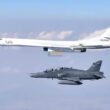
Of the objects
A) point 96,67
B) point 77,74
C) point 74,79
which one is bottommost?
point 74,79

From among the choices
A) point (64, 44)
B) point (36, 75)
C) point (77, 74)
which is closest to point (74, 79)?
point (77, 74)

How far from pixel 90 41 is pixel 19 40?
77.0 ft

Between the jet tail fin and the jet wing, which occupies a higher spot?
the jet tail fin

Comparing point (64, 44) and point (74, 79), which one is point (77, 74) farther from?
point (64, 44)

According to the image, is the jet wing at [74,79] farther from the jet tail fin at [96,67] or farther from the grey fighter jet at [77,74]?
the jet tail fin at [96,67]

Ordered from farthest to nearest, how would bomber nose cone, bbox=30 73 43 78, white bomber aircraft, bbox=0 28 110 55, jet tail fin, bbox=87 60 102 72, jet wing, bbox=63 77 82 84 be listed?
white bomber aircraft, bbox=0 28 110 55
bomber nose cone, bbox=30 73 43 78
jet tail fin, bbox=87 60 102 72
jet wing, bbox=63 77 82 84

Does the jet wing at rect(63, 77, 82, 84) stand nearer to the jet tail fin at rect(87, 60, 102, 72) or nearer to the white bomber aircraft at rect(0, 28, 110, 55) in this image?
the jet tail fin at rect(87, 60, 102, 72)

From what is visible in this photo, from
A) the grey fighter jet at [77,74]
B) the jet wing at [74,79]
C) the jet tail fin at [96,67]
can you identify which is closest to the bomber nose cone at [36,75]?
the grey fighter jet at [77,74]

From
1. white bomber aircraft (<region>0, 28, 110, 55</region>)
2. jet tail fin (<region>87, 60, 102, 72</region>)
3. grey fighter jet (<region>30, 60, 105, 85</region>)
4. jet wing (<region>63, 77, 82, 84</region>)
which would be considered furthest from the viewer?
white bomber aircraft (<region>0, 28, 110, 55</region>)

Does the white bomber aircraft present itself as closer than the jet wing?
No

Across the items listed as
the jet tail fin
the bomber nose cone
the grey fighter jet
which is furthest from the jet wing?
the bomber nose cone

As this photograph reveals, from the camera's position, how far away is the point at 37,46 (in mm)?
187625

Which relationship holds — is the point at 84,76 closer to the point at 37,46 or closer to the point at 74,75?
the point at 74,75

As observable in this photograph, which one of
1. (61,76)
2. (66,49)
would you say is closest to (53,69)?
(61,76)
